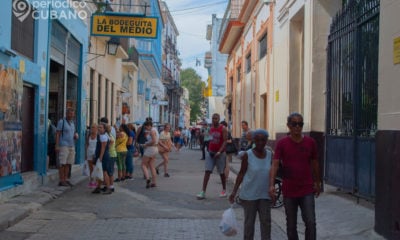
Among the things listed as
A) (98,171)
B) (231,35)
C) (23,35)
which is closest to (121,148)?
(98,171)

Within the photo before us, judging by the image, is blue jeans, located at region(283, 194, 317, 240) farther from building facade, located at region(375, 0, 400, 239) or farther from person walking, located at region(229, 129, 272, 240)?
building facade, located at region(375, 0, 400, 239)

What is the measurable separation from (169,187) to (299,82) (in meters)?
4.16

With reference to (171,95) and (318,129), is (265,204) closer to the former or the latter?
(318,129)

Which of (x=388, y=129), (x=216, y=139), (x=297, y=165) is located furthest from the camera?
(x=216, y=139)

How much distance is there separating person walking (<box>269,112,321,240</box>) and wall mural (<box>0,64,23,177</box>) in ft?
18.3

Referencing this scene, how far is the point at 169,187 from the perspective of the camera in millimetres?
13164

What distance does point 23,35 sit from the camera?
11000 millimetres

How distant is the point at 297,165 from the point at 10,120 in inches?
241

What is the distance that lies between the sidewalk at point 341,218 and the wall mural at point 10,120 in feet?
16.0

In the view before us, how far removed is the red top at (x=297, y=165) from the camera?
5.85m

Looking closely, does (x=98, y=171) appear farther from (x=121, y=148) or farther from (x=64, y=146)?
(x=121, y=148)

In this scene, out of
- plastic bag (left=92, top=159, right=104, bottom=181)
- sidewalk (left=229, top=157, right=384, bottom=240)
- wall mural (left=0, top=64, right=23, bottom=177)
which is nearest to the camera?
sidewalk (left=229, top=157, right=384, bottom=240)

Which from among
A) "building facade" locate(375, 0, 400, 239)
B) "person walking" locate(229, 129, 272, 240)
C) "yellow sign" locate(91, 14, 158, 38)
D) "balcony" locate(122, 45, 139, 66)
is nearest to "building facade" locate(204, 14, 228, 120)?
"balcony" locate(122, 45, 139, 66)

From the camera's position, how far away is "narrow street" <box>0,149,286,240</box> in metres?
7.59
